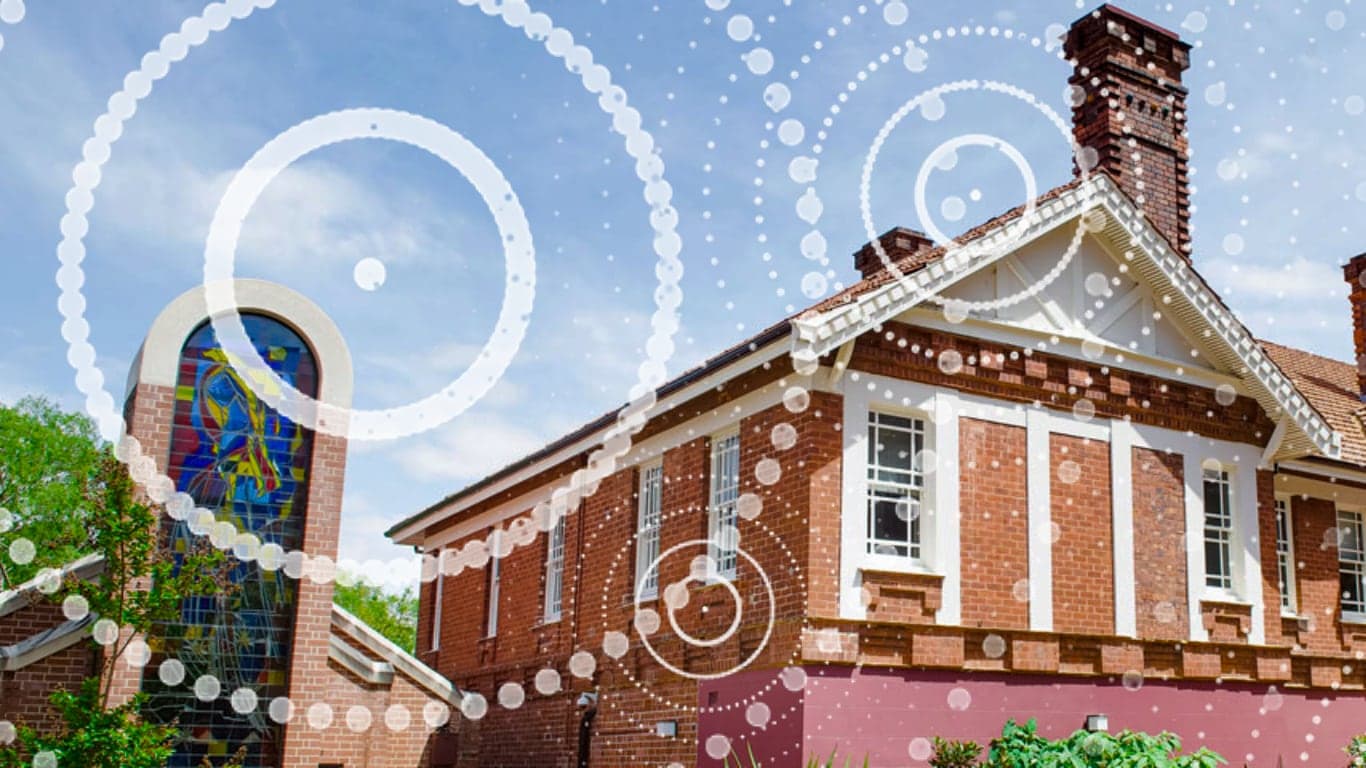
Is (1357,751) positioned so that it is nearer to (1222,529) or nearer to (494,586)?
(1222,529)

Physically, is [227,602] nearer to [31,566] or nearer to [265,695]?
[265,695]

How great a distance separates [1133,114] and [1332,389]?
639cm

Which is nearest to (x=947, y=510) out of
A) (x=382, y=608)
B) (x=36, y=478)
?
(x=36, y=478)

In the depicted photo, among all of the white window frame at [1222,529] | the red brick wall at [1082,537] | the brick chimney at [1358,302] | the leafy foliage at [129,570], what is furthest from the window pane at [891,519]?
the brick chimney at [1358,302]

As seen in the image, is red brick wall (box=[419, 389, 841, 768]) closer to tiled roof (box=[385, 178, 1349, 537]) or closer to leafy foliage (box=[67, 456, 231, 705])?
tiled roof (box=[385, 178, 1349, 537])

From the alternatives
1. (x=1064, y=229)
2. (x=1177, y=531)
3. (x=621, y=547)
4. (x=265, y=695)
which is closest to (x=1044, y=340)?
(x=1064, y=229)

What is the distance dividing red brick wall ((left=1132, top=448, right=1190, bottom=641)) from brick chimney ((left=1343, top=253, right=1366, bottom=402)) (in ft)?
27.1

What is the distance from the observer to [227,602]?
1422cm

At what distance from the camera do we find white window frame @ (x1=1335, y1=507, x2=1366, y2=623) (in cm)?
1820

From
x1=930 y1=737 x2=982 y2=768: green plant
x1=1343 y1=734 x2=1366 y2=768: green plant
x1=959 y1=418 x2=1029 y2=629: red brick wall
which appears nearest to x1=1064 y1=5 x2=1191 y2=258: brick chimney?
x1=959 y1=418 x2=1029 y2=629: red brick wall

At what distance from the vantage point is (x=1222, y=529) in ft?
54.5

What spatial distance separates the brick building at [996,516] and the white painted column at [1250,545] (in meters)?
0.04

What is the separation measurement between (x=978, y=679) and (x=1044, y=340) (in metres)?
3.99

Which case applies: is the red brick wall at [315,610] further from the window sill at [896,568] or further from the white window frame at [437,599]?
the white window frame at [437,599]
